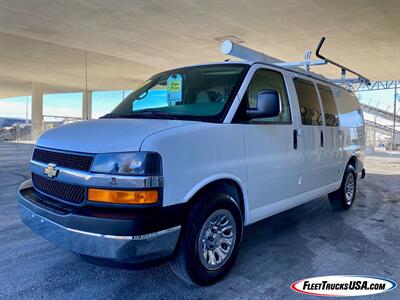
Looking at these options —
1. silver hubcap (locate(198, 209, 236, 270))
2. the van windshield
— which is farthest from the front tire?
the van windshield

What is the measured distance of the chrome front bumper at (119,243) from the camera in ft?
7.94

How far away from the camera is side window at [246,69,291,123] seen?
3.58 metres

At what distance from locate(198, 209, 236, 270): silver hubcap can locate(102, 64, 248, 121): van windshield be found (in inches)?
35.5

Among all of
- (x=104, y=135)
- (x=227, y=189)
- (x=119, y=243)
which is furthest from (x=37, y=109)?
(x=119, y=243)

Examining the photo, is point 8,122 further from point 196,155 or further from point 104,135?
point 196,155

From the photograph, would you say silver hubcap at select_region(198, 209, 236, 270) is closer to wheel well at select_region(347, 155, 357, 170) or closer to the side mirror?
the side mirror

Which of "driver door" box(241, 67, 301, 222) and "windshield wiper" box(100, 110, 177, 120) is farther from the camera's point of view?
"driver door" box(241, 67, 301, 222)

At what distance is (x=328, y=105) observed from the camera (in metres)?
5.26

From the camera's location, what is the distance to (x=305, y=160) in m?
4.30

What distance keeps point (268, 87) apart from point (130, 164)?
6.80 feet

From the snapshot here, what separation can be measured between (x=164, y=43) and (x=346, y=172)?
9580 mm

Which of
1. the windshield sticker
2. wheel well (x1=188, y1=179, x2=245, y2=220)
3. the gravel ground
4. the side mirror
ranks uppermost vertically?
the windshield sticker

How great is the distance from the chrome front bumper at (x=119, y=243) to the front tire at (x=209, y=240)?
18cm

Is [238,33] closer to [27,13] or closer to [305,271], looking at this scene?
[27,13]
